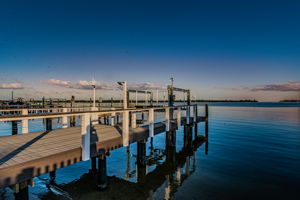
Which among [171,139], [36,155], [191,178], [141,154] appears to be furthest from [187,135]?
[36,155]

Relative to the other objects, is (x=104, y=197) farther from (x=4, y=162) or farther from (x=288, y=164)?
(x=288, y=164)

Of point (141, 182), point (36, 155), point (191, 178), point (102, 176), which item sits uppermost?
point (36, 155)

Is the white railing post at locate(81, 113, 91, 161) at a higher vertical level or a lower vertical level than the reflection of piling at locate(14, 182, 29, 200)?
higher

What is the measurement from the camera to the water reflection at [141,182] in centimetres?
663

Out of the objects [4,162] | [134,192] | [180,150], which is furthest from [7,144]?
[180,150]

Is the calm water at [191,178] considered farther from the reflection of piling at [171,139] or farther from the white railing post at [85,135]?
the white railing post at [85,135]

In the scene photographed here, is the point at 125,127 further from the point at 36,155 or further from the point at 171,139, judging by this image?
the point at 171,139

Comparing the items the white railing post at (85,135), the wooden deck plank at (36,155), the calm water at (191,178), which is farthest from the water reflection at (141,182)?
the white railing post at (85,135)

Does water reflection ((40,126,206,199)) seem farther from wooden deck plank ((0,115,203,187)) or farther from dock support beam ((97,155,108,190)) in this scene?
wooden deck plank ((0,115,203,187))

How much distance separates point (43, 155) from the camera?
4566 mm

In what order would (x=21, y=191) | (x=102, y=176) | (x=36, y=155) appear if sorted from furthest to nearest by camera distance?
(x=102, y=176) → (x=36, y=155) → (x=21, y=191)

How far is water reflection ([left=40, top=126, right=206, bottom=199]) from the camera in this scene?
21.7ft

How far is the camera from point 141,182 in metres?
8.03

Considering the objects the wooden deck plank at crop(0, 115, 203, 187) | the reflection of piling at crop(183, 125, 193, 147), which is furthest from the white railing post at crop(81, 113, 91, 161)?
the reflection of piling at crop(183, 125, 193, 147)
